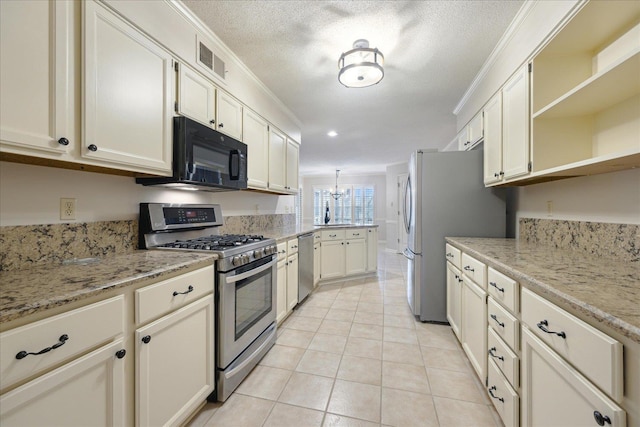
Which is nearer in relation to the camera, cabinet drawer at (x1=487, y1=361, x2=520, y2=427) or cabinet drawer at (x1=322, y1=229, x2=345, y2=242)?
cabinet drawer at (x1=487, y1=361, x2=520, y2=427)

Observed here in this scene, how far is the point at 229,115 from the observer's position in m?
2.31

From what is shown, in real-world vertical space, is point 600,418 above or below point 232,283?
below

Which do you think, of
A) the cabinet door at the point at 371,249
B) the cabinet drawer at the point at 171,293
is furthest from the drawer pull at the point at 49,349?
the cabinet door at the point at 371,249

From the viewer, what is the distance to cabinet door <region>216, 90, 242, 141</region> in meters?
2.17

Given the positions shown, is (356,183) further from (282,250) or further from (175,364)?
(175,364)

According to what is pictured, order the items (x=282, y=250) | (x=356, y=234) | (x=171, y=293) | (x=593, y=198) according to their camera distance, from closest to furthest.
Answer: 1. (x=171, y=293)
2. (x=593, y=198)
3. (x=282, y=250)
4. (x=356, y=234)

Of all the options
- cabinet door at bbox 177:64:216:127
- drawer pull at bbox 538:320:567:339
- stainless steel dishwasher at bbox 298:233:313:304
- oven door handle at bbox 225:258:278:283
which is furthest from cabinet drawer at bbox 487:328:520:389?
cabinet door at bbox 177:64:216:127

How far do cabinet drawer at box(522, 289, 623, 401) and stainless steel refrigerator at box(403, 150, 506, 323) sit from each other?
5.48 feet

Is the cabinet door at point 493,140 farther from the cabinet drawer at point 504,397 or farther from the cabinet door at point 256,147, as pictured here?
the cabinet door at point 256,147

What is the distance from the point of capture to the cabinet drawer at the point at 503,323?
122cm

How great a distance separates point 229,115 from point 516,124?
2.25 m

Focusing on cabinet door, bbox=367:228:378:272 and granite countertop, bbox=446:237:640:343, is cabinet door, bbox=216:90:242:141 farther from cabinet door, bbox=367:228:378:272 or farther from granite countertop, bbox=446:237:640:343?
cabinet door, bbox=367:228:378:272

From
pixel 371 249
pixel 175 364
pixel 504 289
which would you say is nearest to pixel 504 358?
pixel 504 289

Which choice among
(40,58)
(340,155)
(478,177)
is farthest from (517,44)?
(340,155)
